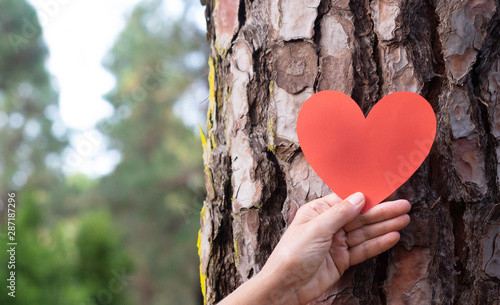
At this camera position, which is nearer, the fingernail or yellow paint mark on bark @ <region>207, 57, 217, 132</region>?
the fingernail

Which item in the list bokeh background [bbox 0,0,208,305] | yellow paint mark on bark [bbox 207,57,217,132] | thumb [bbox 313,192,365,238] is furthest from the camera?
bokeh background [bbox 0,0,208,305]

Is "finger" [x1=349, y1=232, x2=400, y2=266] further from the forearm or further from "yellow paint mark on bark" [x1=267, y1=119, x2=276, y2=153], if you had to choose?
"yellow paint mark on bark" [x1=267, y1=119, x2=276, y2=153]

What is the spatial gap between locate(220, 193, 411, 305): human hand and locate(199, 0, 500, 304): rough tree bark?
6 centimetres

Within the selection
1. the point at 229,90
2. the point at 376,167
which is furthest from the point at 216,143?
the point at 376,167

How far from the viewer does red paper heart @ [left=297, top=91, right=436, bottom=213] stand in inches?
30.0

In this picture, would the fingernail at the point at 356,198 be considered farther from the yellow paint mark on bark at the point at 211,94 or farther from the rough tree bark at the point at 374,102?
the yellow paint mark on bark at the point at 211,94

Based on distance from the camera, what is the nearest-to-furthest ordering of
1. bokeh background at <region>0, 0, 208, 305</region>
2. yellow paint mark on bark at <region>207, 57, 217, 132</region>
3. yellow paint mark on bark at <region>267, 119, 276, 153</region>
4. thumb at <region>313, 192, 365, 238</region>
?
thumb at <region>313, 192, 365, 238</region> < yellow paint mark on bark at <region>267, 119, 276, 153</region> < yellow paint mark on bark at <region>207, 57, 217, 132</region> < bokeh background at <region>0, 0, 208, 305</region>

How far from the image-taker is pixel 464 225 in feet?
2.66

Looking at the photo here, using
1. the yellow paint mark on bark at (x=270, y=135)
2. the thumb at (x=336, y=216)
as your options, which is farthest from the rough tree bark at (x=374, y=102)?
the thumb at (x=336, y=216)

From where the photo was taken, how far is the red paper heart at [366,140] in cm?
76

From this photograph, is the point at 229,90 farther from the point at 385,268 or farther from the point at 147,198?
the point at 147,198

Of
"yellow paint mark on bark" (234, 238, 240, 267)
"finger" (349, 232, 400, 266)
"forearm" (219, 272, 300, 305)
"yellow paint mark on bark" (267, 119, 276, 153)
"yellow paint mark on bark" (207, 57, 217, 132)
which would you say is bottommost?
"forearm" (219, 272, 300, 305)

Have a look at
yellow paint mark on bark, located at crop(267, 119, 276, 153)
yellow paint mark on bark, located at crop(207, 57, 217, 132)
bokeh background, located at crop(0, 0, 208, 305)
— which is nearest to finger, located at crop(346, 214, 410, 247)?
yellow paint mark on bark, located at crop(267, 119, 276, 153)

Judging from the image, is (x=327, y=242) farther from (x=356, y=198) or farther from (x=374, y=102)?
(x=374, y=102)
